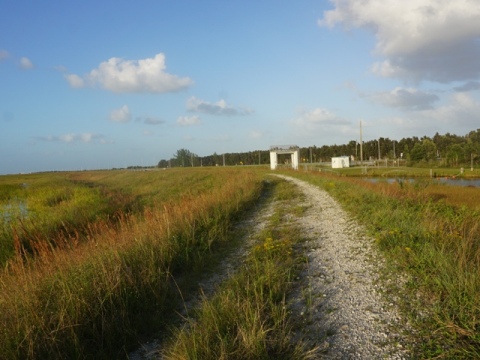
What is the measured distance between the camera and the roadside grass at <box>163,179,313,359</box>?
296 cm

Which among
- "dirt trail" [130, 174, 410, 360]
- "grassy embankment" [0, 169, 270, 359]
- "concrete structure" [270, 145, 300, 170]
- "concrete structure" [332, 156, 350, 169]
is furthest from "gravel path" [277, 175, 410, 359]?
"concrete structure" [332, 156, 350, 169]

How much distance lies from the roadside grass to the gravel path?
254mm

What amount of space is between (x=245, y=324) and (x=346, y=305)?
155 cm

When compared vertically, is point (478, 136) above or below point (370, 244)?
above

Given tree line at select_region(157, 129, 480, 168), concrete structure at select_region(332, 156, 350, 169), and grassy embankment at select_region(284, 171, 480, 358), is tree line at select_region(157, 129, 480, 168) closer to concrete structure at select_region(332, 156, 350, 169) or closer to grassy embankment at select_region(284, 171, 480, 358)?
concrete structure at select_region(332, 156, 350, 169)

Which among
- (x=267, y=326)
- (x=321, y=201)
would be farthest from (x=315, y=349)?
(x=321, y=201)

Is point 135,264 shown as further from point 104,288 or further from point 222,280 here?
point 222,280

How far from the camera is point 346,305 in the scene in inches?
161

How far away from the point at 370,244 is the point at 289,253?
1915 mm

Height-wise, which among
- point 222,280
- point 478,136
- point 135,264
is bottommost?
point 222,280

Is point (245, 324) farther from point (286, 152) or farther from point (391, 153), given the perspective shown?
point (391, 153)

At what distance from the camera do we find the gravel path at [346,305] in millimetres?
3229

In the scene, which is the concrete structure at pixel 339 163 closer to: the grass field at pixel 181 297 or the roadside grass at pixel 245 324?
the grass field at pixel 181 297

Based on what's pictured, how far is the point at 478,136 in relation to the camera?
7056 centimetres
